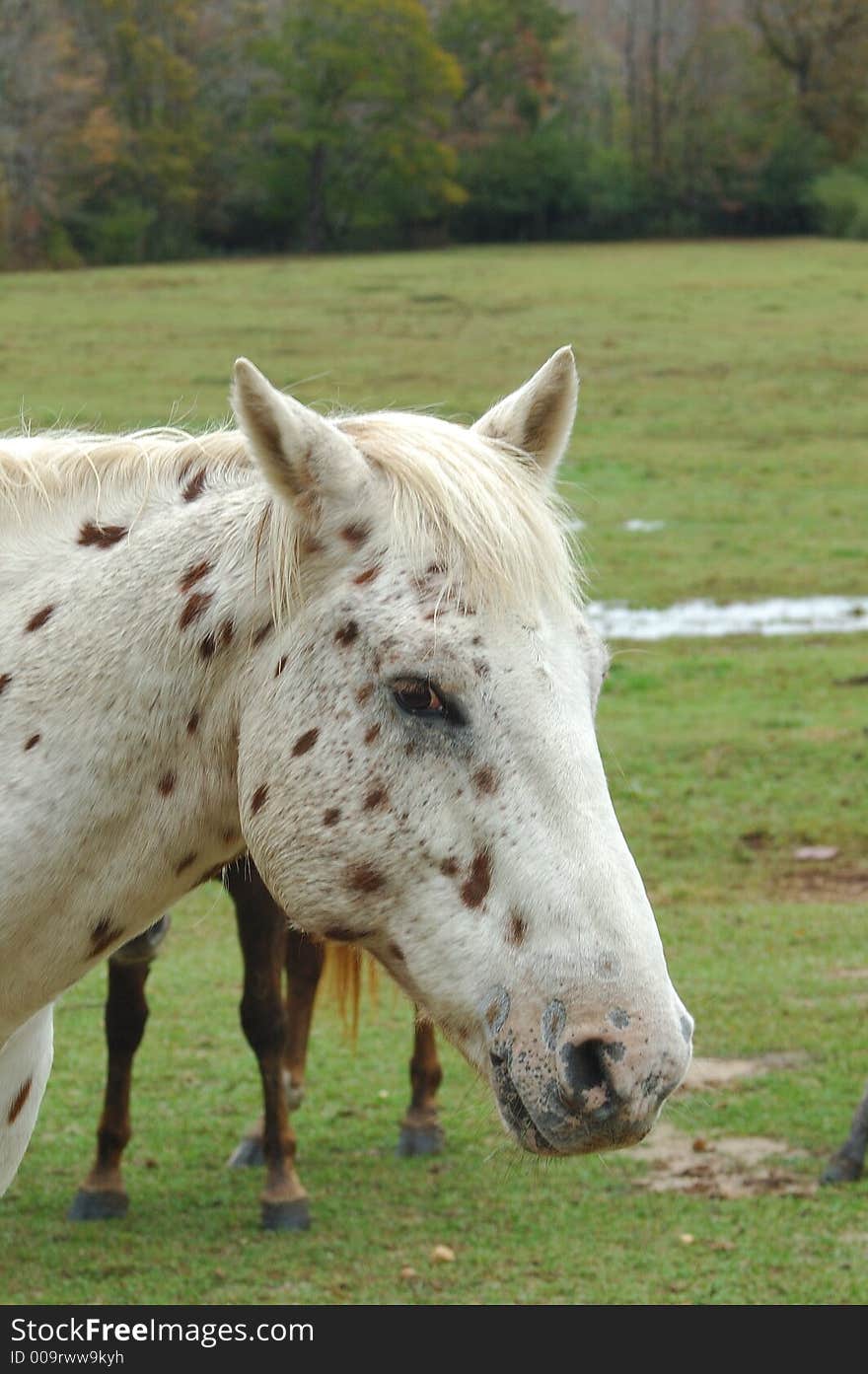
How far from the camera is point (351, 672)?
9.12 feet

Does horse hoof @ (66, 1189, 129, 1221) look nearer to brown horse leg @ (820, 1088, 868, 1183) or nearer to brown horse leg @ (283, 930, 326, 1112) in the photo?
brown horse leg @ (283, 930, 326, 1112)

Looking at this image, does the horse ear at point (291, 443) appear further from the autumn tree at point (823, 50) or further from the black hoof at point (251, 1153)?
the autumn tree at point (823, 50)

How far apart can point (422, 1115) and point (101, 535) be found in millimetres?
3883

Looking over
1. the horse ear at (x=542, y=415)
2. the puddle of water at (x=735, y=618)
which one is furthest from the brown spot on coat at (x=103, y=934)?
the puddle of water at (x=735, y=618)

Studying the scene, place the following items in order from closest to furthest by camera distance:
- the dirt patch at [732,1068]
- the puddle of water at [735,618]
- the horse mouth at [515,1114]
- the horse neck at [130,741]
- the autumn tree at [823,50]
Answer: the horse mouth at [515,1114]
the horse neck at [130,741]
the dirt patch at [732,1068]
the puddle of water at [735,618]
the autumn tree at [823,50]

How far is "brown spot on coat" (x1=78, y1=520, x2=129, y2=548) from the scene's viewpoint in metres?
3.14

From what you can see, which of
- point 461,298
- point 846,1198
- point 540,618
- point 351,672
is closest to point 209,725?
point 351,672

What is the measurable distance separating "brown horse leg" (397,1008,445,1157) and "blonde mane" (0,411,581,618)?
3.67m

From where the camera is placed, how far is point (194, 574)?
9.82ft

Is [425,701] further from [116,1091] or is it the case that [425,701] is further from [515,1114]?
[116,1091]

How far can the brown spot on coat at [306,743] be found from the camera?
2793mm

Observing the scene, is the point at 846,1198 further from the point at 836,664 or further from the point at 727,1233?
the point at 836,664

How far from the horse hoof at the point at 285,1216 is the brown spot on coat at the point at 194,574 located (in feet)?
11.5

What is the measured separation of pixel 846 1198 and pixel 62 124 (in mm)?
54030
